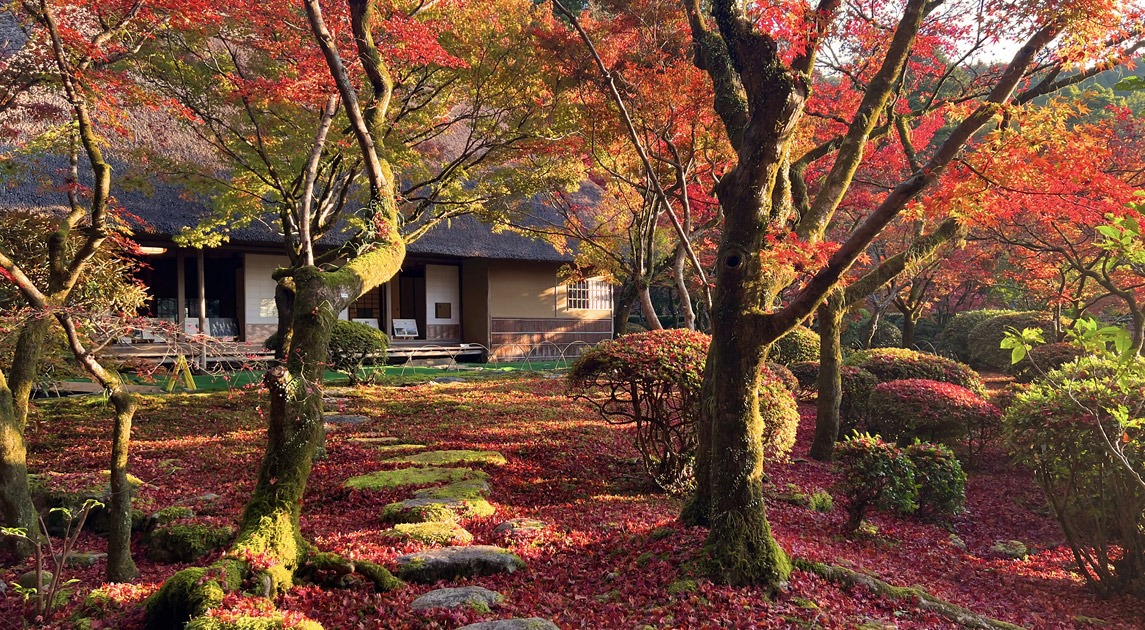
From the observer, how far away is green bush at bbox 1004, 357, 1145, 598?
16.3 ft

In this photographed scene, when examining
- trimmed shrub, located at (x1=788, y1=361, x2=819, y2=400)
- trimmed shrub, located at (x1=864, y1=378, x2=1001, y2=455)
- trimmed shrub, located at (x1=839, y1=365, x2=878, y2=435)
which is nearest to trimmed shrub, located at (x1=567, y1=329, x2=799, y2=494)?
trimmed shrub, located at (x1=864, y1=378, x2=1001, y2=455)

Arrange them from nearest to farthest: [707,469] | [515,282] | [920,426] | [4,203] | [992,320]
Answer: [707,469], [920,426], [4,203], [992,320], [515,282]

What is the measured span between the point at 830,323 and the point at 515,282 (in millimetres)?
10722

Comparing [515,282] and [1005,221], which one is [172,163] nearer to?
[515,282]

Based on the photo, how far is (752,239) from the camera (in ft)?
13.5

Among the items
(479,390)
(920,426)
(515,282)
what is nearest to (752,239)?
(920,426)

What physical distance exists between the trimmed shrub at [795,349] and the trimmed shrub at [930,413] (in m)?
2.95

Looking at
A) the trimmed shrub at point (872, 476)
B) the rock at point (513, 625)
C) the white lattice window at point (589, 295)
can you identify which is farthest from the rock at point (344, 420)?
the white lattice window at point (589, 295)

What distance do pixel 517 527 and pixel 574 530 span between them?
0.41 metres

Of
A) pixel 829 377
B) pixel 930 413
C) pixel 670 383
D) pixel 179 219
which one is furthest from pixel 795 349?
pixel 179 219

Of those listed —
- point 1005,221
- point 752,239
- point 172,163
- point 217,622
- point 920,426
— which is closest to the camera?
point 217,622

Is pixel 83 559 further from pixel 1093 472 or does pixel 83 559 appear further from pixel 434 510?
pixel 1093 472

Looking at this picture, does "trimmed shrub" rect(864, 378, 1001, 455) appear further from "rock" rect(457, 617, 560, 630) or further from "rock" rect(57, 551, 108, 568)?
"rock" rect(57, 551, 108, 568)

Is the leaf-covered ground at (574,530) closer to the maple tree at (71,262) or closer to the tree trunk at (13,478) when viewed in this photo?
the tree trunk at (13,478)
